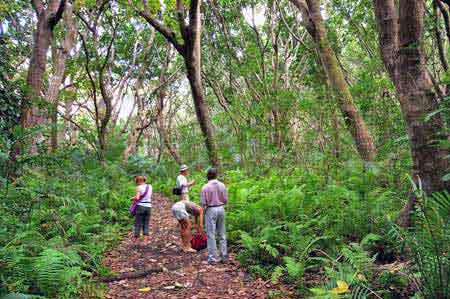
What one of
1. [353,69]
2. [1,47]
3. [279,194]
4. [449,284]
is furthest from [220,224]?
[353,69]

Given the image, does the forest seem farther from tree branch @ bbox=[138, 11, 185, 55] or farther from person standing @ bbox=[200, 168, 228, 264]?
person standing @ bbox=[200, 168, 228, 264]

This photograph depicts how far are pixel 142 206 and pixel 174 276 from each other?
2.77 meters

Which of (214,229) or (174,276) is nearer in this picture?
(174,276)

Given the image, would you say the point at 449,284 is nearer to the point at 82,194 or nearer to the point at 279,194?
the point at 279,194

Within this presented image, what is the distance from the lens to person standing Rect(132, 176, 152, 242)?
9211 mm

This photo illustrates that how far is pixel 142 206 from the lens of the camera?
9.25 m

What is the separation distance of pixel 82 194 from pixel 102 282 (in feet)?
16.5

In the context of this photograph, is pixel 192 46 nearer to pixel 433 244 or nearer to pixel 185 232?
pixel 185 232

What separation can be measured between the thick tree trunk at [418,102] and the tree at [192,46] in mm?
5493

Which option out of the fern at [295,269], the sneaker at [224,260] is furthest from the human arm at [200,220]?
the fern at [295,269]

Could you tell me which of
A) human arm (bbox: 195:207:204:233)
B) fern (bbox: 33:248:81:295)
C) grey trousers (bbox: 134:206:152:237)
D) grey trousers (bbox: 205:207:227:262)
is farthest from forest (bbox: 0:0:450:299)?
human arm (bbox: 195:207:204:233)

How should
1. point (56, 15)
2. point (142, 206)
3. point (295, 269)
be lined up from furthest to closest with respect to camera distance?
point (56, 15), point (142, 206), point (295, 269)

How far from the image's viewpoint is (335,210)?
712 centimetres

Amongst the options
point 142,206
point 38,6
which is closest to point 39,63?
point 38,6
